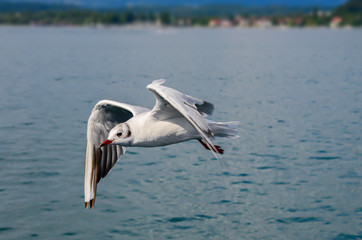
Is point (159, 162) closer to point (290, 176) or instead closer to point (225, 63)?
point (290, 176)

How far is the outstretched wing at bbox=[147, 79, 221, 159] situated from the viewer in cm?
926

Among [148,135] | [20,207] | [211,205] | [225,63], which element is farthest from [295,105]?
[225,63]

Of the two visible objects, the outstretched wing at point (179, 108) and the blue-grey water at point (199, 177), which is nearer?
the outstretched wing at point (179, 108)

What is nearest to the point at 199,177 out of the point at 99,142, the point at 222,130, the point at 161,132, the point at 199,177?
the point at 199,177

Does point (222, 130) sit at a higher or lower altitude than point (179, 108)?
lower

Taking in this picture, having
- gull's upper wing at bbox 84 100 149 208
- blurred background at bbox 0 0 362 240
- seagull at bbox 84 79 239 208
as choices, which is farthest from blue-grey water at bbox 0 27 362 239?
seagull at bbox 84 79 239 208

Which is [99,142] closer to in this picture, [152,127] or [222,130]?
[152,127]

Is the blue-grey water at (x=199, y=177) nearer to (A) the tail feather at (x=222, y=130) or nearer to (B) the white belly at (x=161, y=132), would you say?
(A) the tail feather at (x=222, y=130)

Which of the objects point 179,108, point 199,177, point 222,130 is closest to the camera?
point 179,108

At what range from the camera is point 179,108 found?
9.43 meters

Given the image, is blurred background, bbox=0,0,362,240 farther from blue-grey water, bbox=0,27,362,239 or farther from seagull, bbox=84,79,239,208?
seagull, bbox=84,79,239,208

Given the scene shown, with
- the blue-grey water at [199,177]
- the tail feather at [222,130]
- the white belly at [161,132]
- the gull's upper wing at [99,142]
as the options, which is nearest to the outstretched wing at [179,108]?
the white belly at [161,132]

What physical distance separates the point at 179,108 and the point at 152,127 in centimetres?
153

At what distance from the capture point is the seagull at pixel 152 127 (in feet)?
32.2
